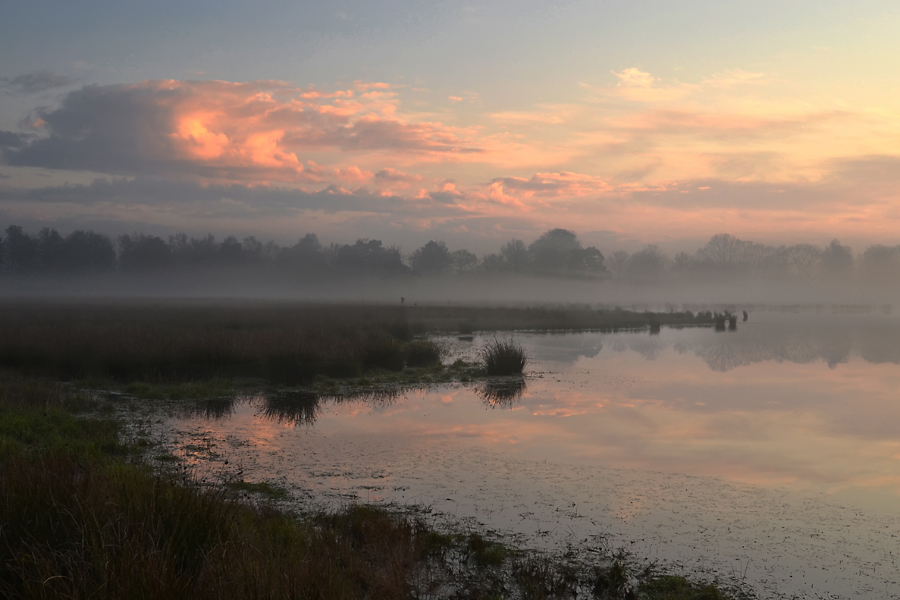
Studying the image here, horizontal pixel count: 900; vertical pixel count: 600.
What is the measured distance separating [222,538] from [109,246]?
134363mm

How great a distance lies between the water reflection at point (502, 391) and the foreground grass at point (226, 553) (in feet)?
30.3

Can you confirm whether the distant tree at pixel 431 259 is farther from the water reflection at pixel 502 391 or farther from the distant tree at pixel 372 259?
the water reflection at pixel 502 391

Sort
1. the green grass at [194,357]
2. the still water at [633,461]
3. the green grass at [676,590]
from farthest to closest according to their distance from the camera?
the green grass at [194,357], the still water at [633,461], the green grass at [676,590]

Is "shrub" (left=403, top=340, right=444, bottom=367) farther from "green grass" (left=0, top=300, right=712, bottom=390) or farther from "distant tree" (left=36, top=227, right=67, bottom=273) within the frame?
"distant tree" (left=36, top=227, right=67, bottom=273)

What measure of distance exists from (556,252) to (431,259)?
26443mm

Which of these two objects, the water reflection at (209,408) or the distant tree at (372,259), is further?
the distant tree at (372,259)

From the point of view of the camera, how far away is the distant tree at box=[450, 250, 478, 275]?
459ft

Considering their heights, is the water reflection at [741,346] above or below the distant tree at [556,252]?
below

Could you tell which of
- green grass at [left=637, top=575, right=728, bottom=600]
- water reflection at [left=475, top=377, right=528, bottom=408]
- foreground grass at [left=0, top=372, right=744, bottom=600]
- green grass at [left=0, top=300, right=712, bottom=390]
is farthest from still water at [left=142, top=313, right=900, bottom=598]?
green grass at [left=0, top=300, right=712, bottom=390]

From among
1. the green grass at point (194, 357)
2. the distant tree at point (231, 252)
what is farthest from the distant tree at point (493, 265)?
the green grass at point (194, 357)

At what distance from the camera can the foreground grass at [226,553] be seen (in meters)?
4.05

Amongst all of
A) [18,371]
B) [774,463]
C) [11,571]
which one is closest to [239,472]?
[11,571]

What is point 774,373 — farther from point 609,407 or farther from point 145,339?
point 145,339

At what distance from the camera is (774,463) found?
36.8ft
